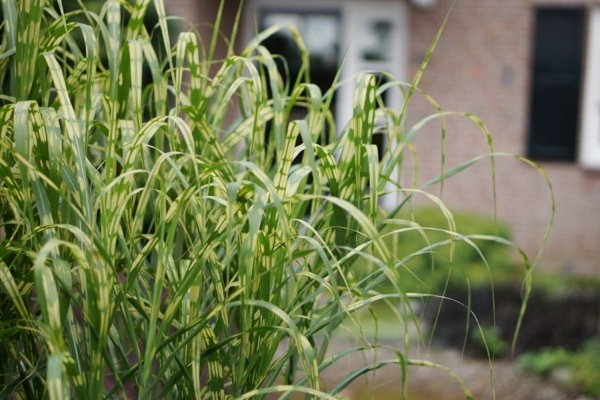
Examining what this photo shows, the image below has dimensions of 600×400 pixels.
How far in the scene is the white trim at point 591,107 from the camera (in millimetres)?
8875

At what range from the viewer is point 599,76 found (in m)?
8.97

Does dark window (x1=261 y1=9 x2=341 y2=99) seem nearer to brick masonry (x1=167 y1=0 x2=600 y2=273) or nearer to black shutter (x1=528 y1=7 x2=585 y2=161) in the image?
brick masonry (x1=167 y1=0 x2=600 y2=273)

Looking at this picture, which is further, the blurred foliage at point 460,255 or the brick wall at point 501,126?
the brick wall at point 501,126

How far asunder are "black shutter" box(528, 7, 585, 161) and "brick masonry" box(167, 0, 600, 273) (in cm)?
8

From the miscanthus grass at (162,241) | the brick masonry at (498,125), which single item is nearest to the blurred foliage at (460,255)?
the brick masonry at (498,125)

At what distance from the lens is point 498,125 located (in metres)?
9.03

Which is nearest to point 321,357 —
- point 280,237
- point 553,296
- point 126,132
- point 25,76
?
point 280,237

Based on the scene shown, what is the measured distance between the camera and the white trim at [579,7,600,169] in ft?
29.1

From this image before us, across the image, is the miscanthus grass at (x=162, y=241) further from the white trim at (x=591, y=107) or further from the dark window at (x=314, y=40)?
the white trim at (x=591, y=107)

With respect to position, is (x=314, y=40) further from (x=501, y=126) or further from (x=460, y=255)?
(x=460, y=255)

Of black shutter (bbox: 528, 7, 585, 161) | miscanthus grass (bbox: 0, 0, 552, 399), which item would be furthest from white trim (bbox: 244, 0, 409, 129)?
miscanthus grass (bbox: 0, 0, 552, 399)

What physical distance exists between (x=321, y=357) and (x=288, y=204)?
0.35 metres

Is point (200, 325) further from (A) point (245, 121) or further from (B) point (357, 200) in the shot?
(A) point (245, 121)

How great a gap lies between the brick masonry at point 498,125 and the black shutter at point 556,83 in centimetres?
8
